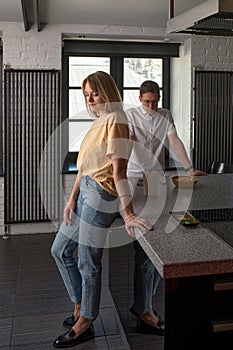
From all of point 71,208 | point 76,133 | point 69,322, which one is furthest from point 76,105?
point 69,322

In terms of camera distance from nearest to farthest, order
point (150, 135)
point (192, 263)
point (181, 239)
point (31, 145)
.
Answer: point (192, 263) < point (181, 239) < point (150, 135) < point (31, 145)

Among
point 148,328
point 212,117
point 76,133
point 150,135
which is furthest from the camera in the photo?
point 76,133

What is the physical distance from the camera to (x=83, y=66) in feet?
16.2

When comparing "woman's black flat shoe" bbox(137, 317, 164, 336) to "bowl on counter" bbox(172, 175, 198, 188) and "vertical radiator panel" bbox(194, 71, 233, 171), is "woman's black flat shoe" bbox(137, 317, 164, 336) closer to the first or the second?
"bowl on counter" bbox(172, 175, 198, 188)

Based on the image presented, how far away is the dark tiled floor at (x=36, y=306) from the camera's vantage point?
2.59m

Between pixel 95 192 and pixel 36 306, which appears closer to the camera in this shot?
pixel 95 192

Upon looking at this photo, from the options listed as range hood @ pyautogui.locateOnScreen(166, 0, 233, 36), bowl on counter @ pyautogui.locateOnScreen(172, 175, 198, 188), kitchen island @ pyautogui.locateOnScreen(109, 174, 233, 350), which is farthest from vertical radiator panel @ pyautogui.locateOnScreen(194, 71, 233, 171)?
kitchen island @ pyautogui.locateOnScreen(109, 174, 233, 350)

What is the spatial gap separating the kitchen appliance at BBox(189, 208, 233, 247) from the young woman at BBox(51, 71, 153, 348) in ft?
1.12

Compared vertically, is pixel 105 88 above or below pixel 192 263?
above

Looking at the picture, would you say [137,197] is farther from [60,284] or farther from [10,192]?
[10,192]

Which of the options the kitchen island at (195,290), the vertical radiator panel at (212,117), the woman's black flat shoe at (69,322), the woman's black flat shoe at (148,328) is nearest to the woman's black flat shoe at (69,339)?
the woman's black flat shoe at (69,322)

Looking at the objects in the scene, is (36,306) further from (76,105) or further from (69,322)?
(76,105)

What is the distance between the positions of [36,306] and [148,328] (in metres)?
1.44

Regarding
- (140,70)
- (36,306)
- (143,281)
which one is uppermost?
(140,70)
